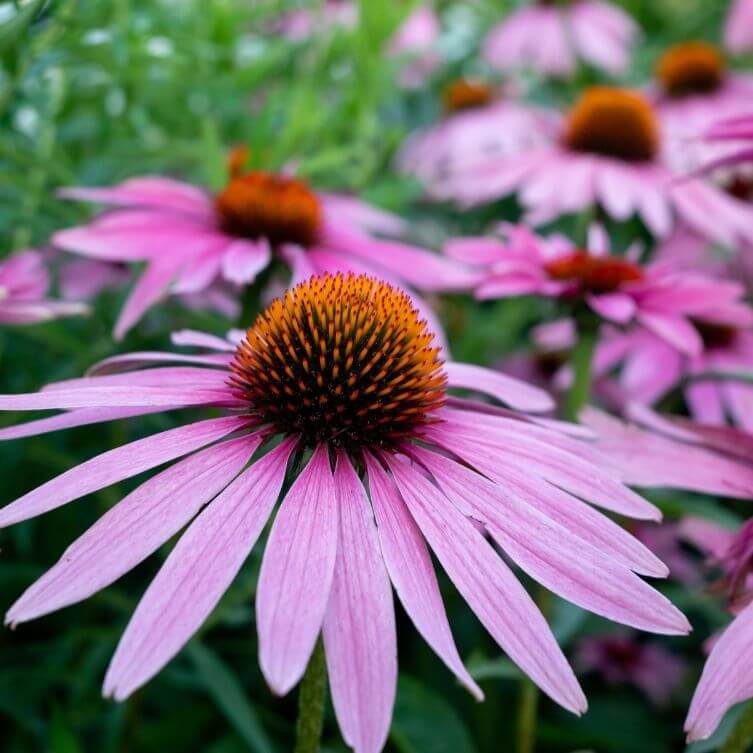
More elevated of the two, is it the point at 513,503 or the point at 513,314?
the point at 513,503

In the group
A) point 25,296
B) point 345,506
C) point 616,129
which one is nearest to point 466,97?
point 616,129

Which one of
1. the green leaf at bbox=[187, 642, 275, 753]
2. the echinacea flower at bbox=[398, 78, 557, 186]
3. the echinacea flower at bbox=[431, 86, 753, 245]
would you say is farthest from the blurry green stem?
the echinacea flower at bbox=[398, 78, 557, 186]

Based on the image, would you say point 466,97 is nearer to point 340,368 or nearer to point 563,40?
point 563,40

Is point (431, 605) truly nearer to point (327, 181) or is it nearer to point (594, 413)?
point (594, 413)

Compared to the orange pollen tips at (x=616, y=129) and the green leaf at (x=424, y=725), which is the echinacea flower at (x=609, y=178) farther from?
the green leaf at (x=424, y=725)

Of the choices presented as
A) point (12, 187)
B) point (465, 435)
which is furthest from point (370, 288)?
point (12, 187)

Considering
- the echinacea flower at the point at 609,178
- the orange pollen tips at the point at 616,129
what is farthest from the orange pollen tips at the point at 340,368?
the orange pollen tips at the point at 616,129

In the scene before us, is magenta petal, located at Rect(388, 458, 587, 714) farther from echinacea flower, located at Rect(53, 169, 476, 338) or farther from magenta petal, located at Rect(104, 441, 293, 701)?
echinacea flower, located at Rect(53, 169, 476, 338)
